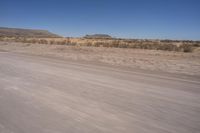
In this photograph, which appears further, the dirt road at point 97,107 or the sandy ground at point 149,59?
the sandy ground at point 149,59

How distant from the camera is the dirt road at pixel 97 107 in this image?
13.2 feet

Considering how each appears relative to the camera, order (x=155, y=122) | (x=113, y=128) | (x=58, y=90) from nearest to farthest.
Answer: (x=113, y=128)
(x=155, y=122)
(x=58, y=90)

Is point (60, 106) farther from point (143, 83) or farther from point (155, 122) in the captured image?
point (143, 83)

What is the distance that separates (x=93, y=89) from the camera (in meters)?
6.88

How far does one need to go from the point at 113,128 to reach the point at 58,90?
3116 mm

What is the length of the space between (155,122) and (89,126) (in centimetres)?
130

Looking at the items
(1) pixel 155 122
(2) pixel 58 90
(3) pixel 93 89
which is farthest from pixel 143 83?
(1) pixel 155 122

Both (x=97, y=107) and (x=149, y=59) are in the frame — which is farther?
(x=149, y=59)

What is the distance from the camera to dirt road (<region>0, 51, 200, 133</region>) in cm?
402

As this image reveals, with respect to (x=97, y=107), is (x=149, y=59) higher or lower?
higher

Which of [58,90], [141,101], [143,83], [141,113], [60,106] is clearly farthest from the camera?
[143,83]

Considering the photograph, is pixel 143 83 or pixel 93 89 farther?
pixel 143 83

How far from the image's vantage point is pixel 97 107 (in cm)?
511

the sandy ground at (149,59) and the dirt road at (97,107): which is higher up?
the sandy ground at (149,59)
